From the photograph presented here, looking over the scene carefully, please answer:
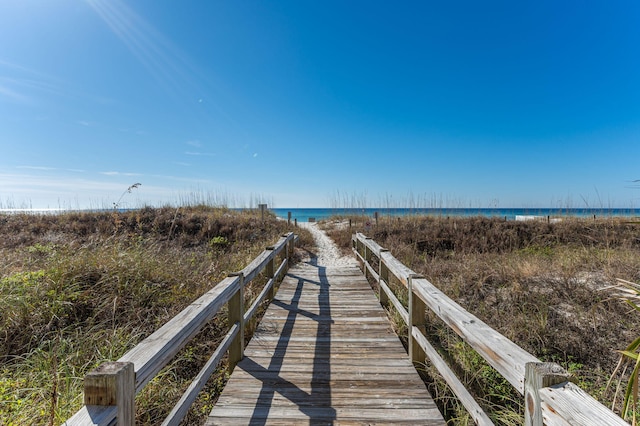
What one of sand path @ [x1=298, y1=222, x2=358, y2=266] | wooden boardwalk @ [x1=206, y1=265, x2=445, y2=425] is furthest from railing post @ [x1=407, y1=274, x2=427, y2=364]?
sand path @ [x1=298, y1=222, x2=358, y2=266]

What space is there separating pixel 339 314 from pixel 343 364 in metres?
1.31

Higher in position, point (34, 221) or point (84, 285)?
point (34, 221)

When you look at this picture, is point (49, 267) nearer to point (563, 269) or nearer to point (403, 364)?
point (403, 364)

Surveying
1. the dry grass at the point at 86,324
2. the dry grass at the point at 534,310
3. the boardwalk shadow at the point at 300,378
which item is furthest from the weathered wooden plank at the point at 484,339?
the dry grass at the point at 86,324

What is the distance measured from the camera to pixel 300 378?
2559 mm

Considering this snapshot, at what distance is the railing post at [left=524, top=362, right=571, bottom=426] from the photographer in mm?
1093

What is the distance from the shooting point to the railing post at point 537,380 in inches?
43.0

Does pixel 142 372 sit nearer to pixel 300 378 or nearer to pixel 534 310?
pixel 300 378

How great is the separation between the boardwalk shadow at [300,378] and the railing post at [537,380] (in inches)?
54.8

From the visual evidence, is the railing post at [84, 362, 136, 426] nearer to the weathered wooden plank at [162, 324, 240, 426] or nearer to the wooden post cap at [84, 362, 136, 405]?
the wooden post cap at [84, 362, 136, 405]

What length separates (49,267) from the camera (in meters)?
4.00

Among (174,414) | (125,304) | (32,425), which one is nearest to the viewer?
(174,414)

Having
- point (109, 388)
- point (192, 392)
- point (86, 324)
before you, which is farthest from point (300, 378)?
point (86, 324)

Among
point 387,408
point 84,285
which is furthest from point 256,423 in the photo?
point 84,285
